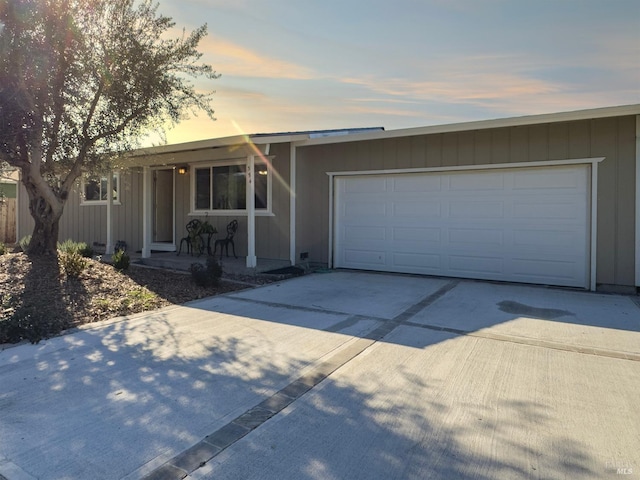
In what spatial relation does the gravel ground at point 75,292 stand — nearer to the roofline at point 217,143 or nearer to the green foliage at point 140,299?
the green foliage at point 140,299

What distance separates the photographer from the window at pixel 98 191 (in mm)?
12250

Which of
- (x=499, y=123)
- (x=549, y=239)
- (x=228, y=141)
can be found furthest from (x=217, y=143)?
(x=549, y=239)

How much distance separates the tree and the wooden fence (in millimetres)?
9454

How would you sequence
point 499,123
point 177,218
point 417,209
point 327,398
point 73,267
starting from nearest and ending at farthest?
point 327,398
point 73,267
point 499,123
point 417,209
point 177,218

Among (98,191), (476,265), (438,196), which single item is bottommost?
(476,265)

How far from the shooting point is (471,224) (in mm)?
8234

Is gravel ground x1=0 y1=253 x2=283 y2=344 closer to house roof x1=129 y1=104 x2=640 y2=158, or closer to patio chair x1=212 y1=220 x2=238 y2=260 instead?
patio chair x1=212 y1=220 x2=238 y2=260

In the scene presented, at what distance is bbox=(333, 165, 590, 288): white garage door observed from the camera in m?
7.44

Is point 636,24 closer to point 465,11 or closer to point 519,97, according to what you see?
point 519,97

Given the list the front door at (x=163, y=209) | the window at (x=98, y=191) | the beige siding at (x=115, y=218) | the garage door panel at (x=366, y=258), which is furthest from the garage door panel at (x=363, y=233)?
the window at (x=98, y=191)

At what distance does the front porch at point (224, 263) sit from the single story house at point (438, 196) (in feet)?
0.77

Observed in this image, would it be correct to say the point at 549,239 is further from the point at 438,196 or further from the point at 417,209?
the point at 417,209

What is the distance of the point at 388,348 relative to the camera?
13.6ft

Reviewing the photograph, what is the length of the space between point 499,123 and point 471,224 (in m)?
1.93
